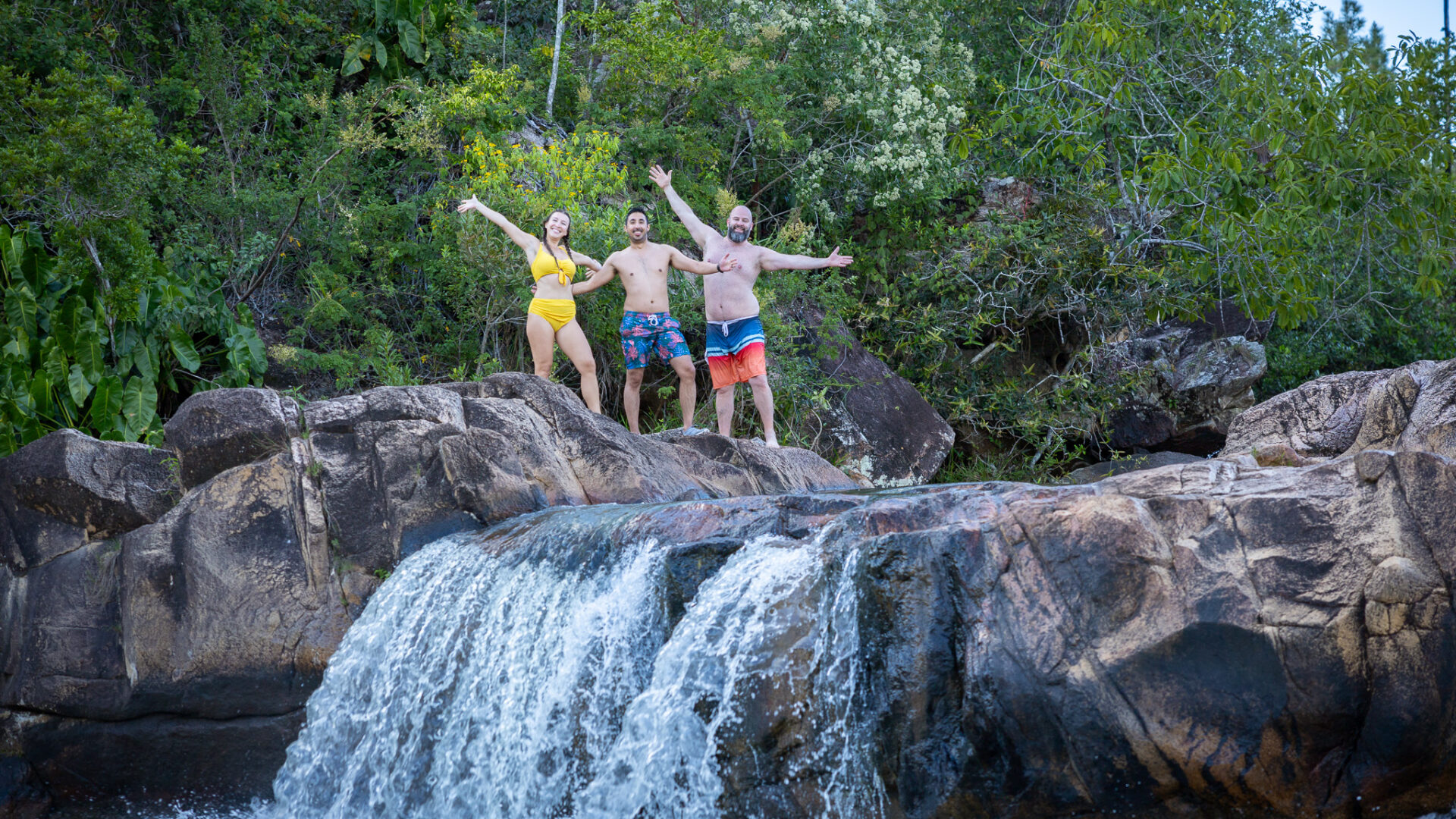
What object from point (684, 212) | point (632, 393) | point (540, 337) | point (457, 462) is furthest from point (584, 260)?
point (457, 462)

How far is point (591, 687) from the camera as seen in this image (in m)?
4.85

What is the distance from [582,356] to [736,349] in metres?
1.22

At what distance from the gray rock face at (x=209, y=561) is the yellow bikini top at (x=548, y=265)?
6.62 feet

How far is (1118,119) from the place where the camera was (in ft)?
39.5

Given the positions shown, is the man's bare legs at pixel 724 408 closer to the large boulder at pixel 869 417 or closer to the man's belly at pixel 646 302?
the man's belly at pixel 646 302

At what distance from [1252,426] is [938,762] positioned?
415 cm

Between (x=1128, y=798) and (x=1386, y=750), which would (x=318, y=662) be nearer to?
(x=1128, y=798)

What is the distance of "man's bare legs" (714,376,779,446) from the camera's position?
27.8ft

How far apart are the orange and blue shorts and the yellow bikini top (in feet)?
3.91

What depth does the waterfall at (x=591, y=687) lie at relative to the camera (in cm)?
421

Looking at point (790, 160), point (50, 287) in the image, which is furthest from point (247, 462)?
point (790, 160)

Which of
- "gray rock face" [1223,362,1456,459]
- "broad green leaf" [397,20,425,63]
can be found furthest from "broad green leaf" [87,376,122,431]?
"gray rock face" [1223,362,1456,459]

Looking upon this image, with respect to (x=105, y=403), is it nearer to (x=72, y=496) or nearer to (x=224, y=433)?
(x=72, y=496)

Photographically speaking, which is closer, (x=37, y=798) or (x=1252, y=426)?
(x=37, y=798)
